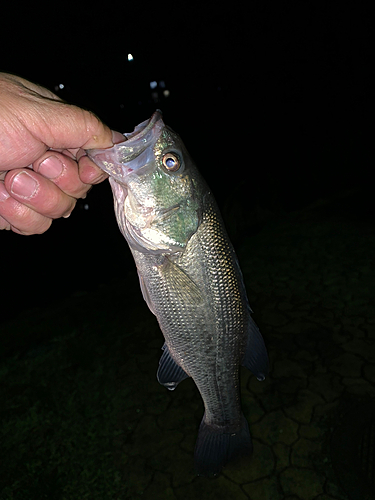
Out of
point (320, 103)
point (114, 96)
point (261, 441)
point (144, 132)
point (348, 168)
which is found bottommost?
point (348, 168)

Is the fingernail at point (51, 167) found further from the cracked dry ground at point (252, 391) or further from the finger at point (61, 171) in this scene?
the cracked dry ground at point (252, 391)

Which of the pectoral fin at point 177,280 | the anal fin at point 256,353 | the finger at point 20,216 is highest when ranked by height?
the finger at point 20,216

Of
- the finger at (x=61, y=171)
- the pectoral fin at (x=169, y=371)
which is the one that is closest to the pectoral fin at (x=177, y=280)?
the pectoral fin at (x=169, y=371)

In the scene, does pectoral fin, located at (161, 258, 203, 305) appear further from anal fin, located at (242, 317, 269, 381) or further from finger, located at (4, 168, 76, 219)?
finger, located at (4, 168, 76, 219)

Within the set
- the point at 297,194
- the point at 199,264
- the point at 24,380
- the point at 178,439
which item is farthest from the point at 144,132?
the point at 297,194

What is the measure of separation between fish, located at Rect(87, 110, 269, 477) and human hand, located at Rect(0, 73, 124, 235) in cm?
16

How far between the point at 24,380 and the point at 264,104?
14.4m

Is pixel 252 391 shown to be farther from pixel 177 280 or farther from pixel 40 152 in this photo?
pixel 40 152

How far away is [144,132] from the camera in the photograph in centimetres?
176

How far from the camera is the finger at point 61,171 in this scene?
6.46 ft

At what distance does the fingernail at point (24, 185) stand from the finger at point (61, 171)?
8 centimetres

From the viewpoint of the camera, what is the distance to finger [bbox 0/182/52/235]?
212 cm

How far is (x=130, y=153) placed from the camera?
5.78 ft

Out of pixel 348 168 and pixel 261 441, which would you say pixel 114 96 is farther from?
pixel 261 441
